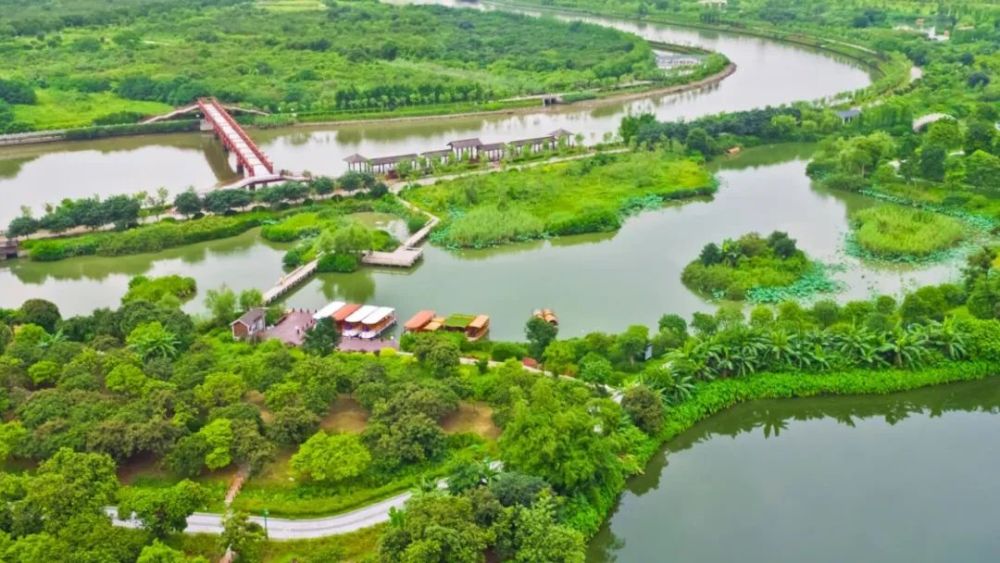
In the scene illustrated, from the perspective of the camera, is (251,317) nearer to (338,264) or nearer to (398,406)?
(338,264)

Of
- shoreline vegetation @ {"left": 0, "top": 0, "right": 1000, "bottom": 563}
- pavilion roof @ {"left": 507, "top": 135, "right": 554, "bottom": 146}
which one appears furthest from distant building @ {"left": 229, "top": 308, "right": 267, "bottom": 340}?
pavilion roof @ {"left": 507, "top": 135, "right": 554, "bottom": 146}

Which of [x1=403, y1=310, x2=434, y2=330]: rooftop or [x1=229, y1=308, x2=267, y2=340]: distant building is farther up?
[x1=229, y1=308, x2=267, y2=340]: distant building

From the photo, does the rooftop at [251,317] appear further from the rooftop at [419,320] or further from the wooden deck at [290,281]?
the rooftop at [419,320]

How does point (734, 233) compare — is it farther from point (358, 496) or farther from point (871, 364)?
point (358, 496)

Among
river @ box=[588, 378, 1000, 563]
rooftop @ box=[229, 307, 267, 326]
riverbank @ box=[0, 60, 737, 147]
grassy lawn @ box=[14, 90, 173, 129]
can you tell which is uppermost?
grassy lawn @ box=[14, 90, 173, 129]

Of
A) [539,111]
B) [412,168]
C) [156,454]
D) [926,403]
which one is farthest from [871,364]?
[539,111]

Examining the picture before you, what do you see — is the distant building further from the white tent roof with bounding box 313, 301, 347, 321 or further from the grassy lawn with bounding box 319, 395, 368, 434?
the grassy lawn with bounding box 319, 395, 368, 434
